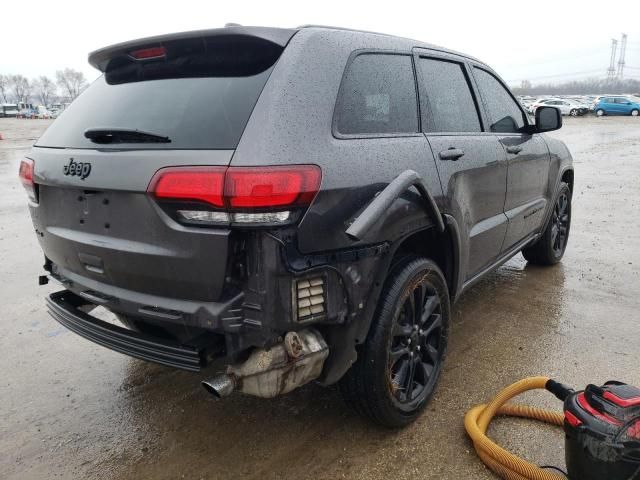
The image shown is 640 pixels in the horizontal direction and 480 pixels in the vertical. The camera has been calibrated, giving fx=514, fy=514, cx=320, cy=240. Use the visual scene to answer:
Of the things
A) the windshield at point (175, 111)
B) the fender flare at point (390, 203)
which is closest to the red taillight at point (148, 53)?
the windshield at point (175, 111)

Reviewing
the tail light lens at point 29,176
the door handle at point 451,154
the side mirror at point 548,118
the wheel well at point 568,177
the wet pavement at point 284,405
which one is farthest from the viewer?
the wheel well at point 568,177

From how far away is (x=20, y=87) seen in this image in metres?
125

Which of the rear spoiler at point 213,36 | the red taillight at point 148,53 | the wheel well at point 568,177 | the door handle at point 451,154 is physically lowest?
the wheel well at point 568,177

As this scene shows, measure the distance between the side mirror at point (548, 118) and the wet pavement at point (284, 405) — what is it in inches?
56.3

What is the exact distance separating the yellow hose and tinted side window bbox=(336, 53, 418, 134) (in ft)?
4.68

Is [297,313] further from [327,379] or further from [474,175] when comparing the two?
[474,175]

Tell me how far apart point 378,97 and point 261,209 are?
992 millimetres

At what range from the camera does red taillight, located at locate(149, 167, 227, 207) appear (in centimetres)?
186

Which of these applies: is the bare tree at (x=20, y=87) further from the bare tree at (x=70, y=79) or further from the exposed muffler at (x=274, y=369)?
the exposed muffler at (x=274, y=369)

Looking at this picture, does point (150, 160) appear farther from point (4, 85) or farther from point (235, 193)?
point (4, 85)

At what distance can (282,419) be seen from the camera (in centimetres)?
273

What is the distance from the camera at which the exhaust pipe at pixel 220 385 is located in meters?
1.99

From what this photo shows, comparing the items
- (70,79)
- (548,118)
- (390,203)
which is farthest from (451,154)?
(70,79)

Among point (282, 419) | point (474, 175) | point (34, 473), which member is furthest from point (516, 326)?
point (34, 473)
